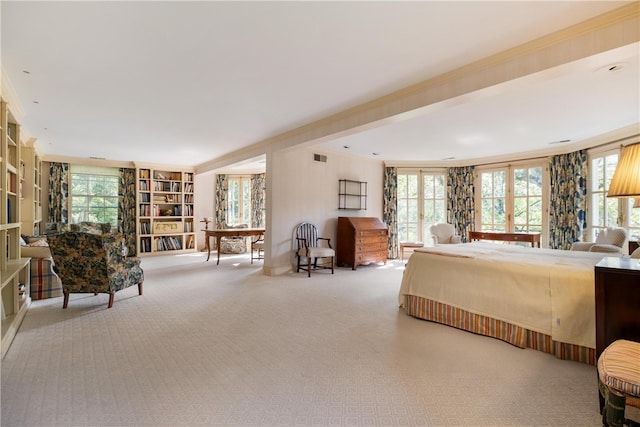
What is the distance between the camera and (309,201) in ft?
19.0

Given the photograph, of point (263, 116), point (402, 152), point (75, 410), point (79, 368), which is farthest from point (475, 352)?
point (402, 152)

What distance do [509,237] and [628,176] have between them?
4.45m

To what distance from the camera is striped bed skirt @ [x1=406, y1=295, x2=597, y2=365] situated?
2.21m

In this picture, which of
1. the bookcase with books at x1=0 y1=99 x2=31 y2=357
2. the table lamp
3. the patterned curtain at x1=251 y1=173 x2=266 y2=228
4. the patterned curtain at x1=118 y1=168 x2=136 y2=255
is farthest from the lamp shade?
the patterned curtain at x1=118 y1=168 x2=136 y2=255


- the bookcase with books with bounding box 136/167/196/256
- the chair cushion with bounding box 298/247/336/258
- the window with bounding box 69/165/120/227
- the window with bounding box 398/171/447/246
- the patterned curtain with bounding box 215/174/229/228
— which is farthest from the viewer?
the patterned curtain with bounding box 215/174/229/228

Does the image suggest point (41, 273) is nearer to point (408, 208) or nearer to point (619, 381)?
point (619, 381)

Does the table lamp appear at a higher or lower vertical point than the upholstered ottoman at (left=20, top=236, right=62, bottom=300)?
higher

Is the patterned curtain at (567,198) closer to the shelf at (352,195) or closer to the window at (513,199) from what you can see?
the window at (513,199)

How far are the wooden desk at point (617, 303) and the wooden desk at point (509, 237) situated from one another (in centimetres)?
438

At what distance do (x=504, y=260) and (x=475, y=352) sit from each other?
0.83 metres

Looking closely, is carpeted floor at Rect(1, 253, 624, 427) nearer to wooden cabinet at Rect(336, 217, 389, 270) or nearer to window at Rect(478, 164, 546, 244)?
wooden cabinet at Rect(336, 217, 389, 270)

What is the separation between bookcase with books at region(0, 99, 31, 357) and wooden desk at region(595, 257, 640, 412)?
395cm

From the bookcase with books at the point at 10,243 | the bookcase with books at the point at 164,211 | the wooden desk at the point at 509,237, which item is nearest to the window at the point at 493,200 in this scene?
the wooden desk at the point at 509,237

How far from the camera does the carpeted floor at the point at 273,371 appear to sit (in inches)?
63.6
